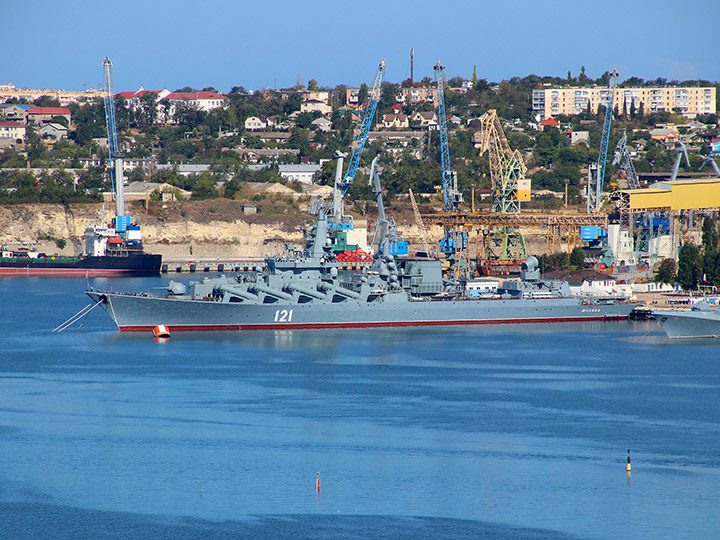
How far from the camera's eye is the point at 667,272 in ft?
230

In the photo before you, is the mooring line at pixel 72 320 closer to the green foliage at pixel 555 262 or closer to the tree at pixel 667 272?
the tree at pixel 667 272

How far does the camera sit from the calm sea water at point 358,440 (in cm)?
2553

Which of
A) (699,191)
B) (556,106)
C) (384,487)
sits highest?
(556,106)

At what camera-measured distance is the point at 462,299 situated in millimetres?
57938

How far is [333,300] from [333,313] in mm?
978

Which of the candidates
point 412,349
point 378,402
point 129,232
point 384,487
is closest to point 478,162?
point 129,232

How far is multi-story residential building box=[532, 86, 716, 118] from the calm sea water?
124087 mm

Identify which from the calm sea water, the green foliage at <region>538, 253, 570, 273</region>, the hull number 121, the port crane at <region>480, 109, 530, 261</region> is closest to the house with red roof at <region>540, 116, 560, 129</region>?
the port crane at <region>480, 109, 530, 261</region>

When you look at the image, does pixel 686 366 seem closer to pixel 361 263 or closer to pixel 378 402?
pixel 378 402

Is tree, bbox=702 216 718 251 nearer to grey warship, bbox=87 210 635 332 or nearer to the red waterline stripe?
grey warship, bbox=87 210 635 332

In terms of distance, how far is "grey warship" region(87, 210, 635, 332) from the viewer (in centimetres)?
5353

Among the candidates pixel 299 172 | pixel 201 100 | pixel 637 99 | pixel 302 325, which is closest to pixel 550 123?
pixel 637 99

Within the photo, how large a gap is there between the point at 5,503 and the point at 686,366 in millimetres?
29158

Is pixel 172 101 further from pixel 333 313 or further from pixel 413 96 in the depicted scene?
pixel 333 313
